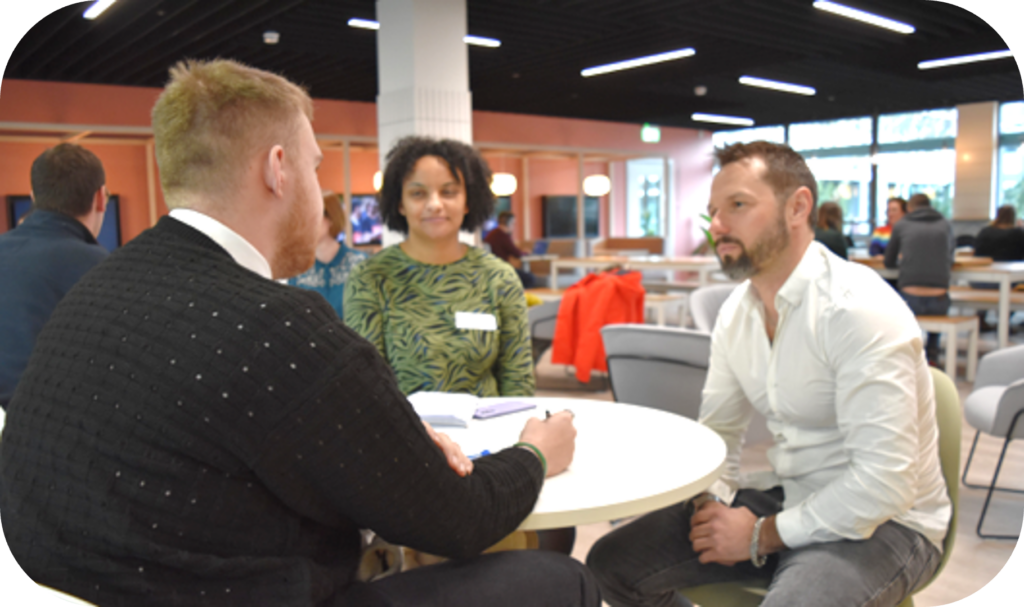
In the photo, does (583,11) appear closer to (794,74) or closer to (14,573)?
(794,74)

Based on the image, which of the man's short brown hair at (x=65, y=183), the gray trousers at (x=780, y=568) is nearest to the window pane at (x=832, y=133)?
the man's short brown hair at (x=65, y=183)

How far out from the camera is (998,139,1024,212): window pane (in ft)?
41.0

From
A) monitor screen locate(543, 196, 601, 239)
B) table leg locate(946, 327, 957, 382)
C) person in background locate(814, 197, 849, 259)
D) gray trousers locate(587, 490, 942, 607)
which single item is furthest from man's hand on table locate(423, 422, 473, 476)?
monitor screen locate(543, 196, 601, 239)

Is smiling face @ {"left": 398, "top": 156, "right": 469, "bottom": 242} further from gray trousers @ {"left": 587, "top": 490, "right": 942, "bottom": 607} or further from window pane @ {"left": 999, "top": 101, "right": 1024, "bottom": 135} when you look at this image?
window pane @ {"left": 999, "top": 101, "right": 1024, "bottom": 135}

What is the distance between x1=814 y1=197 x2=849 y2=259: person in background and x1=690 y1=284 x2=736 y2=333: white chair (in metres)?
3.62

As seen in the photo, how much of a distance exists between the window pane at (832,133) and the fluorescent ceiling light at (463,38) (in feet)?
25.7

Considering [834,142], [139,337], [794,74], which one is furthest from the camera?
[834,142]

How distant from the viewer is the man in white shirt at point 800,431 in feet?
4.72

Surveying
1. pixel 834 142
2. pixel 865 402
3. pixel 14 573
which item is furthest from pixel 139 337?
pixel 834 142

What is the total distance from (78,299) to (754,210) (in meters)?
1.41

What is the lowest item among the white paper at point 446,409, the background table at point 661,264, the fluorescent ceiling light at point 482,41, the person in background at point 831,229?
the background table at point 661,264

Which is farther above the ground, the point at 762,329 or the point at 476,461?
the point at 762,329

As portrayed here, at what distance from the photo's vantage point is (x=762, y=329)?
1.77 metres

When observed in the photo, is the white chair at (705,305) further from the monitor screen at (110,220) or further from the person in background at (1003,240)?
the monitor screen at (110,220)
